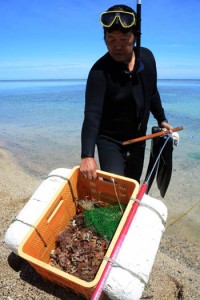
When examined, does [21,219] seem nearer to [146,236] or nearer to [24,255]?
A: [24,255]

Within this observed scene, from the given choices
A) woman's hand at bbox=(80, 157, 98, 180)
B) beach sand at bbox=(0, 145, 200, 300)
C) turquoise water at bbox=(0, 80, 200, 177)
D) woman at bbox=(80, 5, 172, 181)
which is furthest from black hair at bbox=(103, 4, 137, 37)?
turquoise water at bbox=(0, 80, 200, 177)

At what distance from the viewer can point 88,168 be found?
257 cm

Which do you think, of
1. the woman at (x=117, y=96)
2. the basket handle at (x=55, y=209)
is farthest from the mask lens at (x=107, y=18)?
the basket handle at (x=55, y=209)

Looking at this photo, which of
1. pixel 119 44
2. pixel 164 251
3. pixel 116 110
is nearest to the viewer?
pixel 119 44

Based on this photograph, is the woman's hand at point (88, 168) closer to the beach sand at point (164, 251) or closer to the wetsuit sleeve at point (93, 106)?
the wetsuit sleeve at point (93, 106)

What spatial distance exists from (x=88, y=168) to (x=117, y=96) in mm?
765

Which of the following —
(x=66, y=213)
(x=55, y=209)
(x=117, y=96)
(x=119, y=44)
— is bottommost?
(x=66, y=213)

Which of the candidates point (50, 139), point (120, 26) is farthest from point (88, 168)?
point (50, 139)

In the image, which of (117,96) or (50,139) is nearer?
(117,96)

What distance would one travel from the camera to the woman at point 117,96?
2650mm

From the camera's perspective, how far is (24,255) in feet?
6.94

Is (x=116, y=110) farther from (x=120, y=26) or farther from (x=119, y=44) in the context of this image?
(x=120, y=26)

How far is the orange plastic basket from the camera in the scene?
7.04 ft

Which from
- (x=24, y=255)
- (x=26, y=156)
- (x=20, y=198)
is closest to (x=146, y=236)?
(x=24, y=255)
